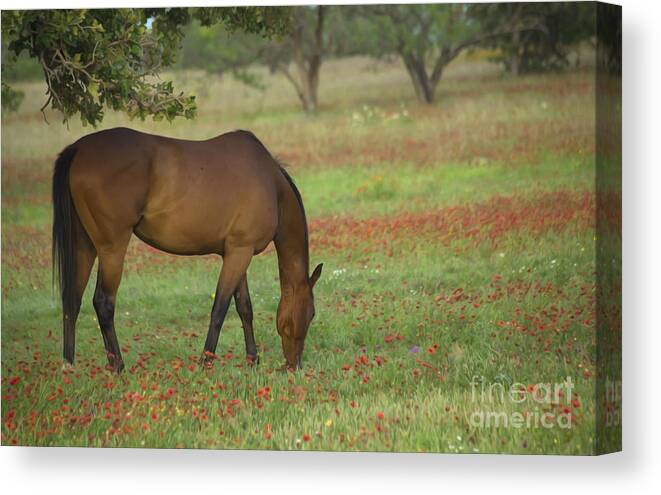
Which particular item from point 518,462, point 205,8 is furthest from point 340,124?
point 518,462

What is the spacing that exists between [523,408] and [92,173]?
141 inches

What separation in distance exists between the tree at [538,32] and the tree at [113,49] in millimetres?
1601

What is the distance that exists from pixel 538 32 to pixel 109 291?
3.68 m

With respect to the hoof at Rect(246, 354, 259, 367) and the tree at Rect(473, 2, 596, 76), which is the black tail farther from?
the tree at Rect(473, 2, 596, 76)

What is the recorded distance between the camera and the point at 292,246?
10148 mm

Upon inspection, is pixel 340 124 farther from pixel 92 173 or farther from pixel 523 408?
pixel 523 408

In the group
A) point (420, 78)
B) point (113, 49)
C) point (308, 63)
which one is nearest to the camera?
point (113, 49)

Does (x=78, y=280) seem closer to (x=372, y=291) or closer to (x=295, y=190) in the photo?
(x=295, y=190)

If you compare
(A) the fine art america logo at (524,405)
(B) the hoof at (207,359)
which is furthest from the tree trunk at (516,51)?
(B) the hoof at (207,359)

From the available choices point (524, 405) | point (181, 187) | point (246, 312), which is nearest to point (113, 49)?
point (181, 187)

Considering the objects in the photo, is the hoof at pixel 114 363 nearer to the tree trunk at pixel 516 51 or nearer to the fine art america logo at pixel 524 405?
the fine art america logo at pixel 524 405

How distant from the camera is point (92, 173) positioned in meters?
9.91

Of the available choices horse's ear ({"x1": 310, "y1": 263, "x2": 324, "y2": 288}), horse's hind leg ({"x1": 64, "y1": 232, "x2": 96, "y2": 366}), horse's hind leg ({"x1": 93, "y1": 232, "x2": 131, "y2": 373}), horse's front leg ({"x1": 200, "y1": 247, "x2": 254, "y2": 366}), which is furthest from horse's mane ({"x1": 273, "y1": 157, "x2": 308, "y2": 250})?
horse's hind leg ({"x1": 64, "y1": 232, "x2": 96, "y2": 366})

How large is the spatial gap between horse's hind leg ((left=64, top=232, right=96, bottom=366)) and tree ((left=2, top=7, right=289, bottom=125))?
0.92 metres
